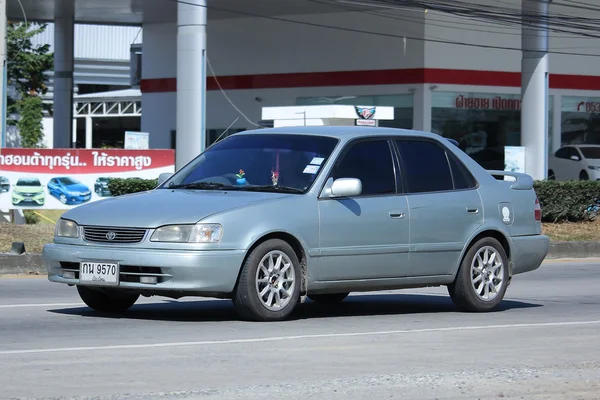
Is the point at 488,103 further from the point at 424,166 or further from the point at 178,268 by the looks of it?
the point at 178,268

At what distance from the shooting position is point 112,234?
926 centimetres

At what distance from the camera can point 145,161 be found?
21719 millimetres

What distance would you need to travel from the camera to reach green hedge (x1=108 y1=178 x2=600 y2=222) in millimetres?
23703

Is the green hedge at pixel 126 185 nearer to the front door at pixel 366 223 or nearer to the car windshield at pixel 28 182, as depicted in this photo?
the car windshield at pixel 28 182

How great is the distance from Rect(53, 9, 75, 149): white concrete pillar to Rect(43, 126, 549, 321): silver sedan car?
109 ft

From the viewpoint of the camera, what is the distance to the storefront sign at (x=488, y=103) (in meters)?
38.9

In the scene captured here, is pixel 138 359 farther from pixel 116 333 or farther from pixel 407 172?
pixel 407 172

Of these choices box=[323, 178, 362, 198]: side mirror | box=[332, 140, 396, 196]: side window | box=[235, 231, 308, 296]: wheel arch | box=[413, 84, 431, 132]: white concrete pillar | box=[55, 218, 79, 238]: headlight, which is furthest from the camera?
box=[413, 84, 431, 132]: white concrete pillar

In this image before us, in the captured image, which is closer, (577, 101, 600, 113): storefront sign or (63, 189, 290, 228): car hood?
(63, 189, 290, 228): car hood

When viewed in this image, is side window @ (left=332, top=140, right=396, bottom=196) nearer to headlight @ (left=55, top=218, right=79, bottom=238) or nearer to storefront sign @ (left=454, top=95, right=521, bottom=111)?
headlight @ (left=55, top=218, right=79, bottom=238)

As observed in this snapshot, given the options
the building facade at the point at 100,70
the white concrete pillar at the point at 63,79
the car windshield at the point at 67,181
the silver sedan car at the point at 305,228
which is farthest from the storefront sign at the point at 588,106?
the silver sedan car at the point at 305,228

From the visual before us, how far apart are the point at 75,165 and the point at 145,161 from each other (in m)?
1.44

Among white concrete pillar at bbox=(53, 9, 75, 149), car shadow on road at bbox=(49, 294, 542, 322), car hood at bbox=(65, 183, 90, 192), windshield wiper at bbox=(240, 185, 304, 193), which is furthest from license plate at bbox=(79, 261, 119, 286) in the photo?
white concrete pillar at bbox=(53, 9, 75, 149)

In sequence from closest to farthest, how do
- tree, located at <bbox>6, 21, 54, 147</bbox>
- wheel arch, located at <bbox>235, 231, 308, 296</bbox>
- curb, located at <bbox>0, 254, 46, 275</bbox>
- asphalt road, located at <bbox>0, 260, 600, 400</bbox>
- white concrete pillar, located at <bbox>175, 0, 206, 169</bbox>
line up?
asphalt road, located at <bbox>0, 260, 600, 400</bbox>
wheel arch, located at <bbox>235, 231, 308, 296</bbox>
curb, located at <bbox>0, 254, 46, 275</bbox>
white concrete pillar, located at <bbox>175, 0, 206, 169</bbox>
tree, located at <bbox>6, 21, 54, 147</bbox>
